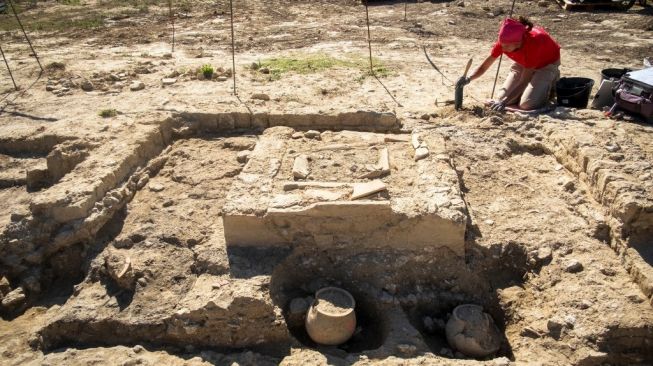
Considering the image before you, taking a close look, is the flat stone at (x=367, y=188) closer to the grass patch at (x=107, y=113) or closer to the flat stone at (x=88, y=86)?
the grass patch at (x=107, y=113)

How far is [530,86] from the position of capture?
19.9 ft

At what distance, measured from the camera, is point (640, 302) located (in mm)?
3371

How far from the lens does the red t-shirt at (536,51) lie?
5.92m

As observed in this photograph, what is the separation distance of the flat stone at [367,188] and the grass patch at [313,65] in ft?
12.3

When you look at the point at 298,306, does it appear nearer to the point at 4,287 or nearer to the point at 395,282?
the point at 395,282

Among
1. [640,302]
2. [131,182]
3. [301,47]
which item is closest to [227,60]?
[301,47]

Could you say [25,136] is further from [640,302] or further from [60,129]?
[640,302]

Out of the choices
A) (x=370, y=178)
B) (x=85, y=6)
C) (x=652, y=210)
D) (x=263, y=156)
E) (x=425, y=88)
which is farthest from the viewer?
(x=85, y=6)

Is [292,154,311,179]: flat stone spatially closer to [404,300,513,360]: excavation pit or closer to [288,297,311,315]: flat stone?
[288,297,311,315]: flat stone

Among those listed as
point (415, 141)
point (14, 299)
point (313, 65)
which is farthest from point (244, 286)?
point (313, 65)

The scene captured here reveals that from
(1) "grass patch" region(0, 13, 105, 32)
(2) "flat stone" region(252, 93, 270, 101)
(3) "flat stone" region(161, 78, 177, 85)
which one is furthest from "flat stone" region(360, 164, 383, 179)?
(1) "grass patch" region(0, 13, 105, 32)

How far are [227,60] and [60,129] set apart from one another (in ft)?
12.0

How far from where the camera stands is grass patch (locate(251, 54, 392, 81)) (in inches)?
307

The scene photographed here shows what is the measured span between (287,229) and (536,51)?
411 centimetres
